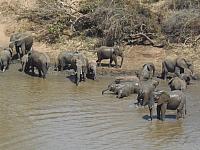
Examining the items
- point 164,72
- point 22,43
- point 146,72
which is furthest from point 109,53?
point 22,43

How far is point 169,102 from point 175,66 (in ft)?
16.9

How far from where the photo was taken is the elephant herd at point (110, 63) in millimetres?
16938

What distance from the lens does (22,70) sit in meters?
19.8

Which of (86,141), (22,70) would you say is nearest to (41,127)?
(86,141)

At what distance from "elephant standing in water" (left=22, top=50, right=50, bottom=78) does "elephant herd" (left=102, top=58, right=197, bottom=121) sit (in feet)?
7.82

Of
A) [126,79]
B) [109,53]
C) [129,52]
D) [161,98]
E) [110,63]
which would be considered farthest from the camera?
[129,52]

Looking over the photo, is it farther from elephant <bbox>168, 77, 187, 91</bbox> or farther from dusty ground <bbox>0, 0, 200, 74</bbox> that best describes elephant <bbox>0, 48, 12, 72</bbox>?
elephant <bbox>168, 77, 187, 91</bbox>

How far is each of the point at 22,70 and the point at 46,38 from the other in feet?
12.7

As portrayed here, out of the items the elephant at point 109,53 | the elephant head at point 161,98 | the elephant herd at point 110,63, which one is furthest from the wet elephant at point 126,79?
the elephant head at point 161,98

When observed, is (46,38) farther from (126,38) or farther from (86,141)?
(86,141)

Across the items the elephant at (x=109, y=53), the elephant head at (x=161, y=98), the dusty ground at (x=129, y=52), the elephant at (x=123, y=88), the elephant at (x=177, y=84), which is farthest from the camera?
the dusty ground at (x=129, y=52)

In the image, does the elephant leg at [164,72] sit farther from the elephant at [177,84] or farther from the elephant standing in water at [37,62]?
the elephant standing in water at [37,62]

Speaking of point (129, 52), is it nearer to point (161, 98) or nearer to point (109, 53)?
point (109, 53)

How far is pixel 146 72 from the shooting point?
18.9 metres
